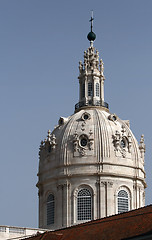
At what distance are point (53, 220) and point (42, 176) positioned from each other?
5486 millimetres

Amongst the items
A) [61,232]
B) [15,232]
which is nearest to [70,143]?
[15,232]

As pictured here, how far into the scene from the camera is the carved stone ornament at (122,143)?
85.8 metres

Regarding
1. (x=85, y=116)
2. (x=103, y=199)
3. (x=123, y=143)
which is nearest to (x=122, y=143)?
(x=123, y=143)

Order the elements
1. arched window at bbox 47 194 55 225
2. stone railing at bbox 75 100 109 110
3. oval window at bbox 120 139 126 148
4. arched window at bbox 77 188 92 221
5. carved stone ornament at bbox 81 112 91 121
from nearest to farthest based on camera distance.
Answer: arched window at bbox 77 188 92 221 → arched window at bbox 47 194 55 225 → oval window at bbox 120 139 126 148 → carved stone ornament at bbox 81 112 91 121 → stone railing at bbox 75 100 109 110

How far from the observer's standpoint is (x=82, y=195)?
8419cm

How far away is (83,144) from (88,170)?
3049mm

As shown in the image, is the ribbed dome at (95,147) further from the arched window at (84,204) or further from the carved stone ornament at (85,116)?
the arched window at (84,204)

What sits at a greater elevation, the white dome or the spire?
the spire

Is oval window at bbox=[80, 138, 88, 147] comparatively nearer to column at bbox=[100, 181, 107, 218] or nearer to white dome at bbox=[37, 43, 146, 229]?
white dome at bbox=[37, 43, 146, 229]

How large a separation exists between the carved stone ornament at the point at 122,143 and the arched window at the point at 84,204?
5.33m

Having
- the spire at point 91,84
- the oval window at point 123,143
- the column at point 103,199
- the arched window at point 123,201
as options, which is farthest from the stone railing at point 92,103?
the arched window at point 123,201

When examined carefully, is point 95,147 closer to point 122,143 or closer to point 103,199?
point 122,143

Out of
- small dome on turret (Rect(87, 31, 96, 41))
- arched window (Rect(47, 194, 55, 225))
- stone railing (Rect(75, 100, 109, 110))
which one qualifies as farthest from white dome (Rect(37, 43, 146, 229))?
small dome on turret (Rect(87, 31, 96, 41))

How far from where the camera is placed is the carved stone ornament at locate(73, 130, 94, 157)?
85.4m
